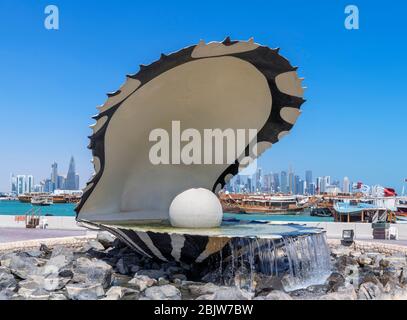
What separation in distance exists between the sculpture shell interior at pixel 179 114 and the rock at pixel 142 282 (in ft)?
7.92

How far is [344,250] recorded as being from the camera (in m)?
14.6

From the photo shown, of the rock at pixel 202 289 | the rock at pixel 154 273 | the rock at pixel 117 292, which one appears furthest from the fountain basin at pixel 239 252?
the rock at pixel 117 292

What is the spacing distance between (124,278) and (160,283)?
1.22 m

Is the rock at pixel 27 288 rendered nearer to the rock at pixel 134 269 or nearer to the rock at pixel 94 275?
the rock at pixel 94 275

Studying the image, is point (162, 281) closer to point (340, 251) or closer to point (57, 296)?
point (57, 296)

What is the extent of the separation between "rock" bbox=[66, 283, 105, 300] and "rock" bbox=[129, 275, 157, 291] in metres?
0.96

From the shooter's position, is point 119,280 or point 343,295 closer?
point 343,295

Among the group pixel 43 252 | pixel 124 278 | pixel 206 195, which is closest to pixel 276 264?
pixel 206 195

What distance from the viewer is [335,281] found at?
1009cm

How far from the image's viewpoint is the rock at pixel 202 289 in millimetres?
9094

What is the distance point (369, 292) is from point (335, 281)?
3.85ft

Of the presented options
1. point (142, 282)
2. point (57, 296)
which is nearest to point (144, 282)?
point (142, 282)

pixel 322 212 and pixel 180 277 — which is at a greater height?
pixel 180 277

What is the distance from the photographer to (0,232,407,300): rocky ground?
8.64 m
